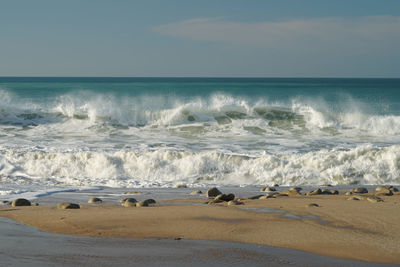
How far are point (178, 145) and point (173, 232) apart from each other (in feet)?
35.4

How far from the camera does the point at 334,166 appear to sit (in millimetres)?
13203

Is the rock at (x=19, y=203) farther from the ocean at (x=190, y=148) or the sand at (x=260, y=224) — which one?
the ocean at (x=190, y=148)

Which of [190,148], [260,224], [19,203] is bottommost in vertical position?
[19,203]

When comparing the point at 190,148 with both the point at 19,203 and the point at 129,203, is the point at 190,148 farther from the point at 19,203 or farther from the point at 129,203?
the point at 19,203

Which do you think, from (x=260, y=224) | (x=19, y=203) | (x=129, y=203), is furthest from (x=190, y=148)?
(x=260, y=224)

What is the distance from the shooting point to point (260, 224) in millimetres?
6027

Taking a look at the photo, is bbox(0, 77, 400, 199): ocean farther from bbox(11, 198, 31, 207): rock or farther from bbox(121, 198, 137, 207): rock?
bbox(121, 198, 137, 207): rock

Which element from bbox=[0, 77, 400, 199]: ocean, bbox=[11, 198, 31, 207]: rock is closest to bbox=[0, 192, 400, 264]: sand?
bbox=[11, 198, 31, 207]: rock

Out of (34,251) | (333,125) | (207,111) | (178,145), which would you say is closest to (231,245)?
(34,251)

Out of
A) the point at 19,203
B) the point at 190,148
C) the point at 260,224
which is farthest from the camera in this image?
the point at 190,148

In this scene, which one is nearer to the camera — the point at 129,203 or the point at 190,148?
the point at 129,203

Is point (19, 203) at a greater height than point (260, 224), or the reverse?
point (260, 224)

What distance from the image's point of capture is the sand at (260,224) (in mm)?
5137

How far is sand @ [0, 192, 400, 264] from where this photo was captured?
5137 mm
